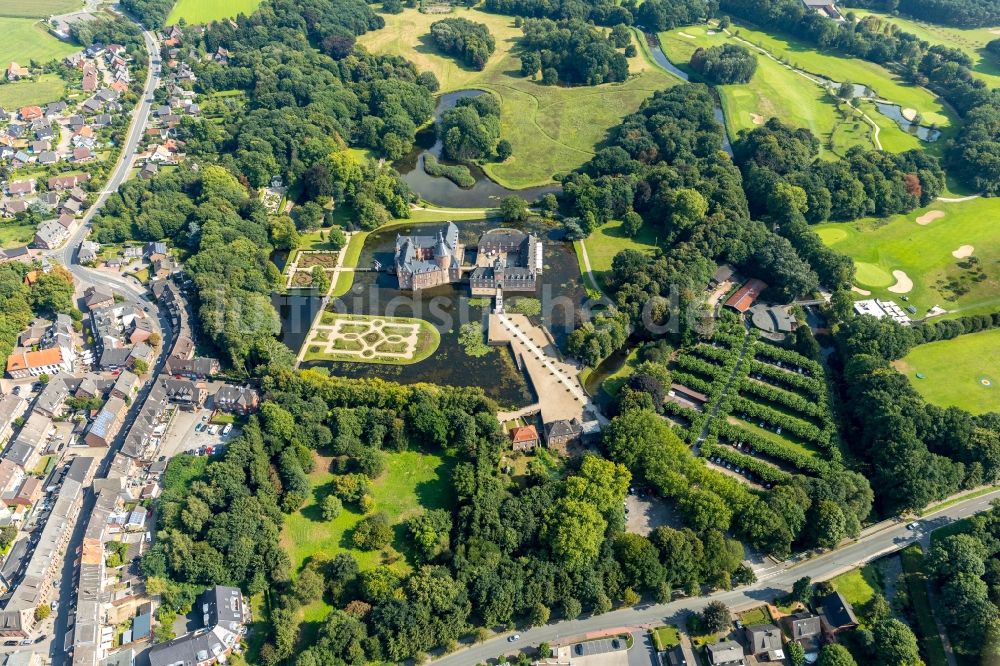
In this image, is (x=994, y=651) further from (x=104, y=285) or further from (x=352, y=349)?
(x=104, y=285)

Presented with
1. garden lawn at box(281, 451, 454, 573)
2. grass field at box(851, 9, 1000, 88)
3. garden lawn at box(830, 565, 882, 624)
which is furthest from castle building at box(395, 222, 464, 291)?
grass field at box(851, 9, 1000, 88)

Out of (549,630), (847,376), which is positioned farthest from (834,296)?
(549,630)

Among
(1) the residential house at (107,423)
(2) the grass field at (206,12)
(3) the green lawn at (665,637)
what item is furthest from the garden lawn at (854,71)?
(1) the residential house at (107,423)

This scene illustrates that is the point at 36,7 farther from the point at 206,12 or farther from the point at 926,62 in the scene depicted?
the point at 926,62

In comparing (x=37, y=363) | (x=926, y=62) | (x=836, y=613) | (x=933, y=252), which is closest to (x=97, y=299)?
(x=37, y=363)

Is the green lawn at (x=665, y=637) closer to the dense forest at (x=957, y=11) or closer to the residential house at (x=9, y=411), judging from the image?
the residential house at (x=9, y=411)
